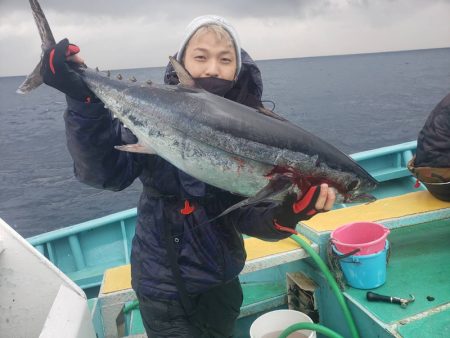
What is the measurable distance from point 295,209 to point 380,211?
2.74 metres

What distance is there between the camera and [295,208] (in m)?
1.99

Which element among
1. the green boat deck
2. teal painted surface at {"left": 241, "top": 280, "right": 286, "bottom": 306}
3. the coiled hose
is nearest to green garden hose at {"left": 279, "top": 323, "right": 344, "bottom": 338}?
the coiled hose

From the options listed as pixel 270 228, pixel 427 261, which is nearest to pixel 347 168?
pixel 270 228

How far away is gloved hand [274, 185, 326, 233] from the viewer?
6.35ft

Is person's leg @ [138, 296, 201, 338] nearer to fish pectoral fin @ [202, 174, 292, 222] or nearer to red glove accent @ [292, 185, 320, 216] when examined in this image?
fish pectoral fin @ [202, 174, 292, 222]

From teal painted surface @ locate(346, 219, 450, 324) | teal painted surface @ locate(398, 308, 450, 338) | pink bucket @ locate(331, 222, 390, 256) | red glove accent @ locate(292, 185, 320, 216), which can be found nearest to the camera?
red glove accent @ locate(292, 185, 320, 216)

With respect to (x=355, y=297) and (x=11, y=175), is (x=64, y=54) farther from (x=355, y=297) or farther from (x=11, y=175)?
(x=11, y=175)

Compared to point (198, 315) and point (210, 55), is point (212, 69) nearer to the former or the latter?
point (210, 55)

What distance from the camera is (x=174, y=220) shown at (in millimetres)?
2221

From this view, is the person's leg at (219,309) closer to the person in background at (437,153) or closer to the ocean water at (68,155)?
the ocean water at (68,155)

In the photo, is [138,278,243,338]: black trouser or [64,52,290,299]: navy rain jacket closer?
[64,52,290,299]: navy rain jacket

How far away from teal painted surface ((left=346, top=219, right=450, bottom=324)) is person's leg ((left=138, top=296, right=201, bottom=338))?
1.66 metres

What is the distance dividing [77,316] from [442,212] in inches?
149

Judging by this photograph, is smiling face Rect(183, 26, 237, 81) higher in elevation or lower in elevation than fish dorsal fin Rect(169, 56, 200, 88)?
higher
